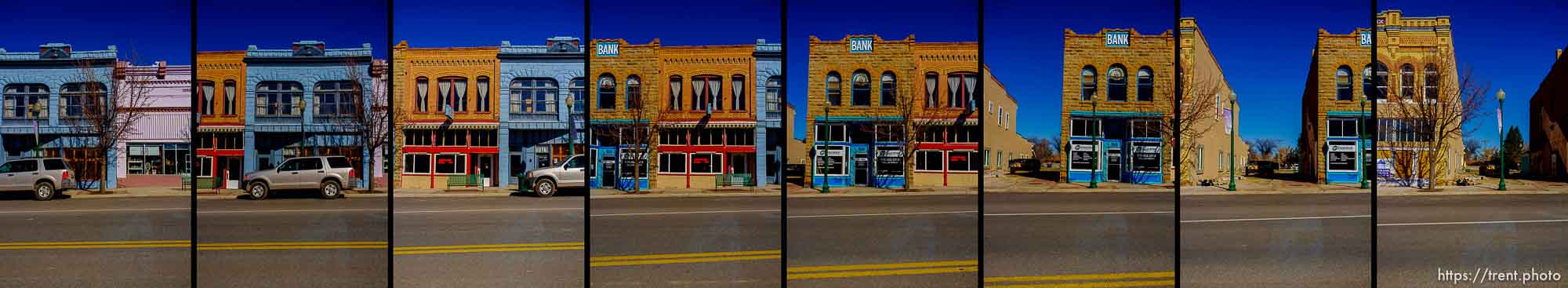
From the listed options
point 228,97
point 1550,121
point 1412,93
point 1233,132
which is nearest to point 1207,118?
point 1233,132

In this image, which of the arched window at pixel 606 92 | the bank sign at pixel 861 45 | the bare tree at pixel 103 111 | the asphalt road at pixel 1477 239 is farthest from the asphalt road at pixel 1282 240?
the bare tree at pixel 103 111

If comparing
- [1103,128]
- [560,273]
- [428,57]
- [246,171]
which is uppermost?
[428,57]

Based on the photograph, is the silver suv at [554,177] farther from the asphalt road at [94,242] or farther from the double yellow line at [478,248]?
the asphalt road at [94,242]

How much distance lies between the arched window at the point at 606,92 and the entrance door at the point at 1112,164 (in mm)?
1854

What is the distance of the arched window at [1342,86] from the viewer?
2922mm

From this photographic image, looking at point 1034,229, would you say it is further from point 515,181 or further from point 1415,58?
point 515,181

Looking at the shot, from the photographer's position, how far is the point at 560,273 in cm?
312

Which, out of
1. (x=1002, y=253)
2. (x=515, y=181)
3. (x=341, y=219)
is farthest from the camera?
(x=1002, y=253)

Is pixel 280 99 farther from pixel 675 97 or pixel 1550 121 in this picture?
pixel 1550 121

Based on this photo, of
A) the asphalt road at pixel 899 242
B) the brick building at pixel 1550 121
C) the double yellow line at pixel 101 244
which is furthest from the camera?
the double yellow line at pixel 101 244

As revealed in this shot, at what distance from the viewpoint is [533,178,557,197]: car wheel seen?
8.82 ft

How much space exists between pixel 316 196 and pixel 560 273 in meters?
0.94

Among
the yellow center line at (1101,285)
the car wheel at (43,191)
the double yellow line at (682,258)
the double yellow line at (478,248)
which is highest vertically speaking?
the car wheel at (43,191)

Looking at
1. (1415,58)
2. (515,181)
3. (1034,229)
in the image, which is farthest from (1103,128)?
(515,181)
